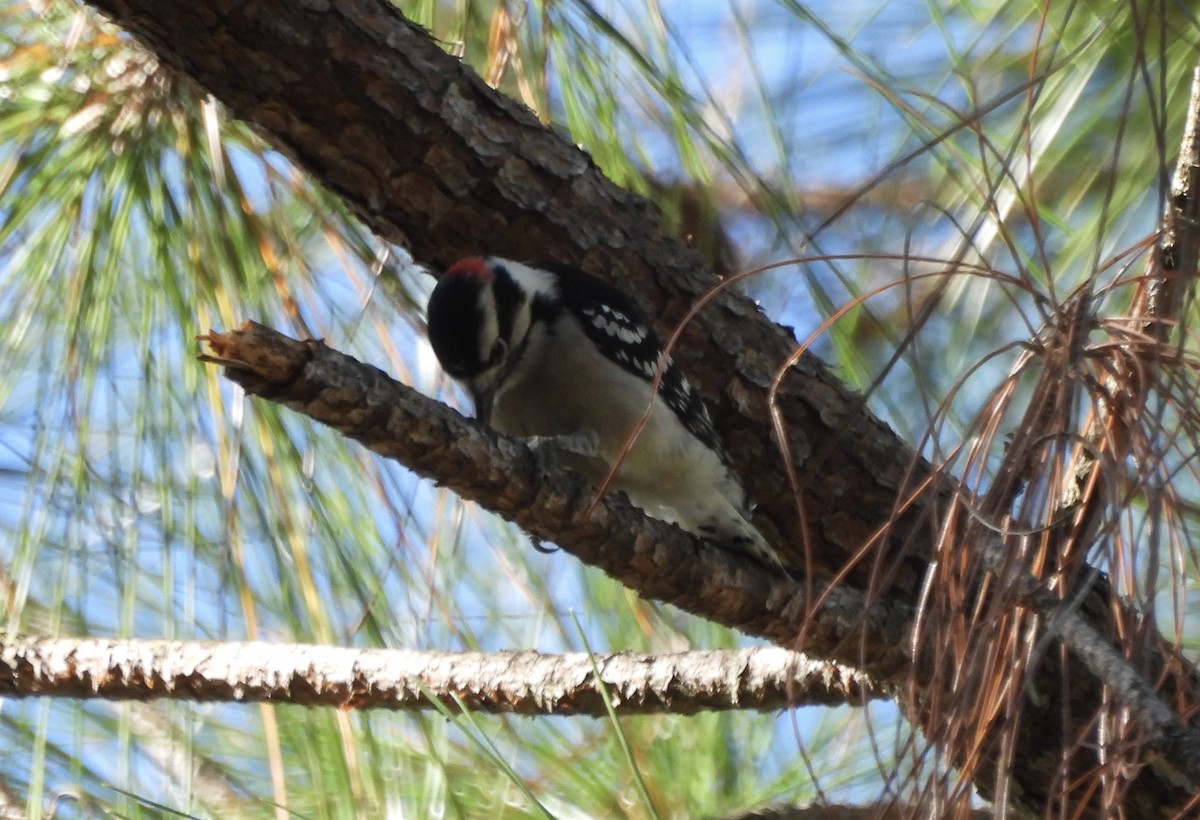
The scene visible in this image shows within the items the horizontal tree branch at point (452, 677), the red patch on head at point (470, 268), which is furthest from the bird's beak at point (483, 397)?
the horizontal tree branch at point (452, 677)

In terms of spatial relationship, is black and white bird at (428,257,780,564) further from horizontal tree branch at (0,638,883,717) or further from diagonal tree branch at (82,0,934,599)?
horizontal tree branch at (0,638,883,717)

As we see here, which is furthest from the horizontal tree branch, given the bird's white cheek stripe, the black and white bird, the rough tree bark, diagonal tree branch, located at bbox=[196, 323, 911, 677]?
the bird's white cheek stripe

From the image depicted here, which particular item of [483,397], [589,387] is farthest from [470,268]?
[589,387]

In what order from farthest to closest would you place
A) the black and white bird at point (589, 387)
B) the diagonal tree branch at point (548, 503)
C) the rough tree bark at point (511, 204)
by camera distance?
the black and white bird at point (589, 387), the rough tree bark at point (511, 204), the diagonal tree branch at point (548, 503)

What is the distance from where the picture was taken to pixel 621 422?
2.43 meters

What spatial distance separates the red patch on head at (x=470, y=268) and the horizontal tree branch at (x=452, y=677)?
62 cm

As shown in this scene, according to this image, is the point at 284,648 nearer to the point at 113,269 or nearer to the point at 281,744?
the point at 281,744

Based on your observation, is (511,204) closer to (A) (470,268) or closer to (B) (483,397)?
(A) (470,268)

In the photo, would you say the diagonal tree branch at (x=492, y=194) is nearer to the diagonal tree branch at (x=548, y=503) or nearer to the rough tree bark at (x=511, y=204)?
the rough tree bark at (x=511, y=204)

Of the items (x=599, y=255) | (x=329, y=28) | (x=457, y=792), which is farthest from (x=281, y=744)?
(x=329, y=28)

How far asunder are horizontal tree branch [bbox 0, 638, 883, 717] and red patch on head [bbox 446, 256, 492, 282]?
0.62 meters

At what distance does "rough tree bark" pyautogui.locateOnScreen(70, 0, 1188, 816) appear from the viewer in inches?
73.2

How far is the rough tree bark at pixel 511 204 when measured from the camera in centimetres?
186

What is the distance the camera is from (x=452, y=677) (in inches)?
69.8
